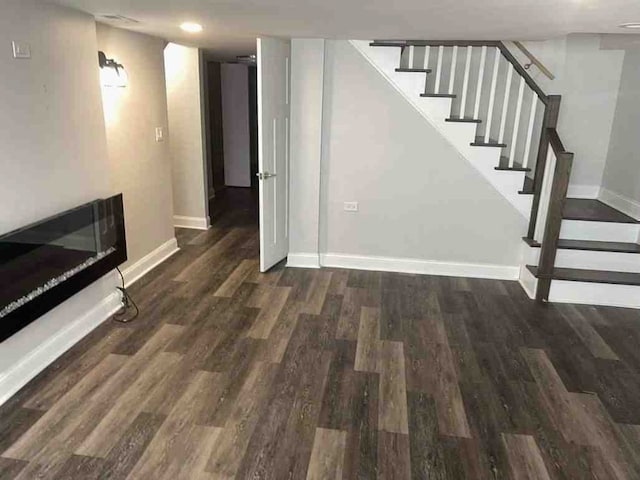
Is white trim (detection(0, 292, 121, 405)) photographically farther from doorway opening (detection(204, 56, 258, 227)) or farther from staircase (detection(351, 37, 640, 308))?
doorway opening (detection(204, 56, 258, 227))

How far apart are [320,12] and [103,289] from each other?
250 centimetres

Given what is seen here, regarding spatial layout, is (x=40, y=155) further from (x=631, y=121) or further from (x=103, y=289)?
(x=631, y=121)

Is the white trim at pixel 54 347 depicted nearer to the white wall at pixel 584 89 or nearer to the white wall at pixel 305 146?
the white wall at pixel 305 146

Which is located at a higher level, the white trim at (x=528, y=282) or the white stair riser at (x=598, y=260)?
the white stair riser at (x=598, y=260)

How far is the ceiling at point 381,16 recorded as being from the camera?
2529 millimetres

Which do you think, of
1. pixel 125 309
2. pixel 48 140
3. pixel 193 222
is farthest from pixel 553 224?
pixel 193 222

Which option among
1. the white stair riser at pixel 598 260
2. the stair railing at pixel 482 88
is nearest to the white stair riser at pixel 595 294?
the white stair riser at pixel 598 260

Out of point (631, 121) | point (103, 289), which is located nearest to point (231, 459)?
point (103, 289)

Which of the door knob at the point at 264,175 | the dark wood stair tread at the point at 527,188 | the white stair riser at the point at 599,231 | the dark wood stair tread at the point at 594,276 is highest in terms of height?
the door knob at the point at 264,175

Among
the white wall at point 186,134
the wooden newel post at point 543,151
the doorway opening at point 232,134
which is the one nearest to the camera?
the wooden newel post at point 543,151

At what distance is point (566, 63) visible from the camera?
200 inches

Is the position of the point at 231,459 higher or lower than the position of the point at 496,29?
lower

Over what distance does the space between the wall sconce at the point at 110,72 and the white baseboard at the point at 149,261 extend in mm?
1574

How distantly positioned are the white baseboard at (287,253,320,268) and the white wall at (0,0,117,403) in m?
1.91
